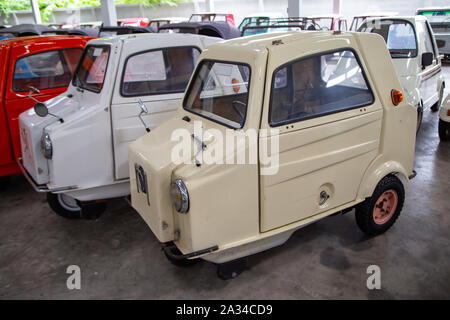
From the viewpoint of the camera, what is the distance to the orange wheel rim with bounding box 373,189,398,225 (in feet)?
12.1

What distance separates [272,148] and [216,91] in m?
0.94

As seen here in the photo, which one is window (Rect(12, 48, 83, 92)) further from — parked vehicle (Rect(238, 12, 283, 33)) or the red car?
parked vehicle (Rect(238, 12, 283, 33))

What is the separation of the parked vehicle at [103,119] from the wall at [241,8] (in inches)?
684

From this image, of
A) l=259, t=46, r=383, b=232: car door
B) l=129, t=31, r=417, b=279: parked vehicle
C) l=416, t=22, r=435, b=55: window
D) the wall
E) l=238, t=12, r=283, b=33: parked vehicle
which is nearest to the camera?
l=129, t=31, r=417, b=279: parked vehicle

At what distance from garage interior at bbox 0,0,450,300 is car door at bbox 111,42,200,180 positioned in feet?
2.50

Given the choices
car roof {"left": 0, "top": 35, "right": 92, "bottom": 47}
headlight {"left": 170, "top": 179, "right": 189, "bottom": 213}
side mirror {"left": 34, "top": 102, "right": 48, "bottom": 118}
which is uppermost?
car roof {"left": 0, "top": 35, "right": 92, "bottom": 47}

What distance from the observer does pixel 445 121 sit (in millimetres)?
6016

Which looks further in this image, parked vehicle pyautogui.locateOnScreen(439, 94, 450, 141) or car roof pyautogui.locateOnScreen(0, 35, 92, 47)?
parked vehicle pyautogui.locateOnScreen(439, 94, 450, 141)

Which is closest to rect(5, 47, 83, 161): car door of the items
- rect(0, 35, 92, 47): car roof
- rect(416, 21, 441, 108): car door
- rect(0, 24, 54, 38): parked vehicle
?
rect(0, 35, 92, 47): car roof

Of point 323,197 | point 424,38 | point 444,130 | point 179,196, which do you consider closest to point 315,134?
point 323,197

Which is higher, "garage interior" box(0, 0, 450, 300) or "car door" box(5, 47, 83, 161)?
"car door" box(5, 47, 83, 161)

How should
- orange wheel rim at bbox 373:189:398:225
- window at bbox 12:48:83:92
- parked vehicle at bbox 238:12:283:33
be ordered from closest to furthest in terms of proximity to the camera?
orange wheel rim at bbox 373:189:398:225, window at bbox 12:48:83:92, parked vehicle at bbox 238:12:283:33

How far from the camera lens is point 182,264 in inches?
134

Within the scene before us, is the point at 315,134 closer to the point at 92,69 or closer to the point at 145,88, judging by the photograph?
the point at 145,88
